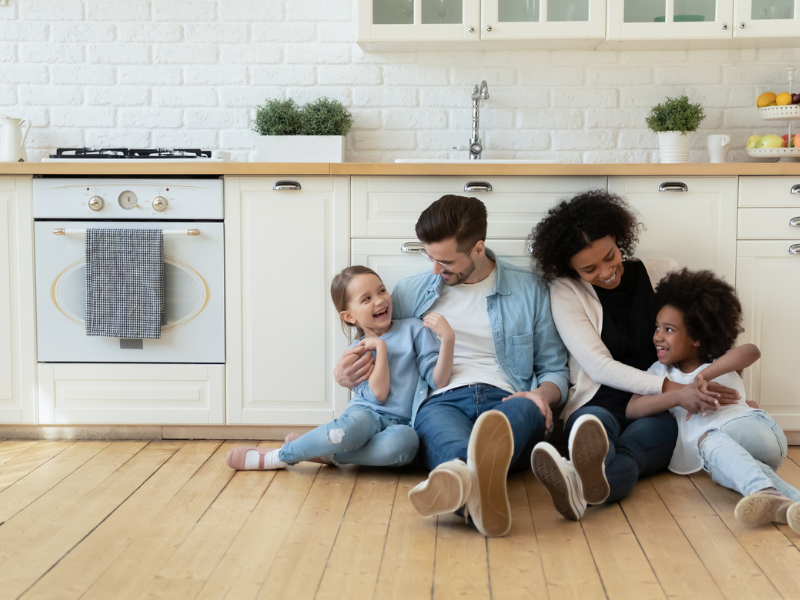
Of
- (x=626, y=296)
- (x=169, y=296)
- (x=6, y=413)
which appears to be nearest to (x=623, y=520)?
(x=626, y=296)

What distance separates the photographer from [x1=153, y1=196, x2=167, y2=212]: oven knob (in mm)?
2256

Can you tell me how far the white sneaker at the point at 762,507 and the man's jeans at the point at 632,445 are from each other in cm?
26

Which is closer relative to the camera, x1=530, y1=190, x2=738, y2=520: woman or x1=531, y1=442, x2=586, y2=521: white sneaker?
x1=531, y1=442, x2=586, y2=521: white sneaker

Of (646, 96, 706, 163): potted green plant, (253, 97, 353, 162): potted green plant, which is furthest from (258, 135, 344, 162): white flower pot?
(646, 96, 706, 163): potted green plant

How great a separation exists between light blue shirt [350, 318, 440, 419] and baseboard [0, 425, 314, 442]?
484 millimetres

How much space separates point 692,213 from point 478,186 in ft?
2.12

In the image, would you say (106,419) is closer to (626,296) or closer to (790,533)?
(626,296)

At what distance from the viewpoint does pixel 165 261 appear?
7.49ft

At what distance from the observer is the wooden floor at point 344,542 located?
52.3 inches

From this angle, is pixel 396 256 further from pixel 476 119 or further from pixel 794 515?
pixel 794 515

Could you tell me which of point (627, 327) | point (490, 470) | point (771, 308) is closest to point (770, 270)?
point (771, 308)

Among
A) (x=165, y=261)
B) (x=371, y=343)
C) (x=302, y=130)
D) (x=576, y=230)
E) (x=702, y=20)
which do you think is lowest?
(x=371, y=343)

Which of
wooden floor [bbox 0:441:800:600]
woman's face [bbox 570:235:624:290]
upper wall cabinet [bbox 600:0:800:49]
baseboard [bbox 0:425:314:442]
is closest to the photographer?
wooden floor [bbox 0:441:800:600]

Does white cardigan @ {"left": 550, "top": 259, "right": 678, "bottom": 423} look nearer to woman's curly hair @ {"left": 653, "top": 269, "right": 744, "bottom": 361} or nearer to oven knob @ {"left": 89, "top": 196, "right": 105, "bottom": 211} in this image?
woman's curly hair @ {"left": 653, "top": 269, "right": 744, "bottom": 361}
